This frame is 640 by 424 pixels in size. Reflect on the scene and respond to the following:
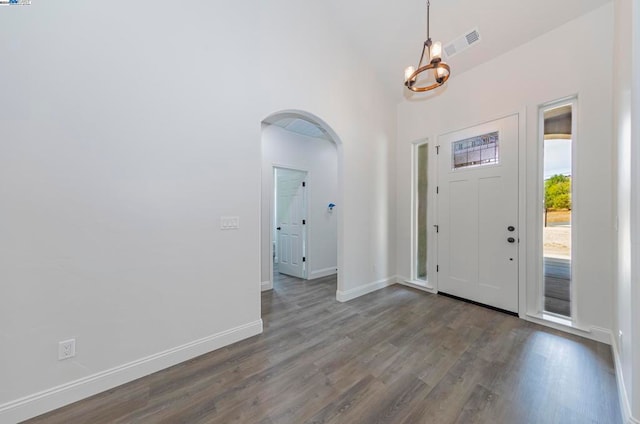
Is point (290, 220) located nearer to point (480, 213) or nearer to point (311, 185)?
point (311, 185)

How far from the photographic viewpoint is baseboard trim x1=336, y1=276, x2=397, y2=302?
137 inches

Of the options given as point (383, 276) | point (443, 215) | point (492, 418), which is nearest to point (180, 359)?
point (492, 418)

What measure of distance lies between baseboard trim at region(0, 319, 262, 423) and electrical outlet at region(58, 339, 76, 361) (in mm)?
192

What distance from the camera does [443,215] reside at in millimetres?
3693

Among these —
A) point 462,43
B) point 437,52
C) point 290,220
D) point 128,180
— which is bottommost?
point 290,220

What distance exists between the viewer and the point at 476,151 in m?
3.36

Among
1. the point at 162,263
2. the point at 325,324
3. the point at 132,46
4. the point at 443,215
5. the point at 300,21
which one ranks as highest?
the point at 300,21

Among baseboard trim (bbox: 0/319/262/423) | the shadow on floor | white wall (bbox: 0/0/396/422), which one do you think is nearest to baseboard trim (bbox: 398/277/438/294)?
the shadow on floor

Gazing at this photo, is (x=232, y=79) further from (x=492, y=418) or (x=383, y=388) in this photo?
(x=492, y=418)

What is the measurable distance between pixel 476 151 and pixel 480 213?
2.86 feet

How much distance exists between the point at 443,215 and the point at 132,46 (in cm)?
408

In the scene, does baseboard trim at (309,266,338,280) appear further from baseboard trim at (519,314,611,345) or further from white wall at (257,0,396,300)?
baseboard trim at (519,314,611,345)

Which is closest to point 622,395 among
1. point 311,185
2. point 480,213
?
point 480,213

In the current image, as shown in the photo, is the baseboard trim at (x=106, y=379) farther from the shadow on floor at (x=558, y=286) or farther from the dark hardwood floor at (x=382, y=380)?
the shadow on floor at (x=558, y=286)
